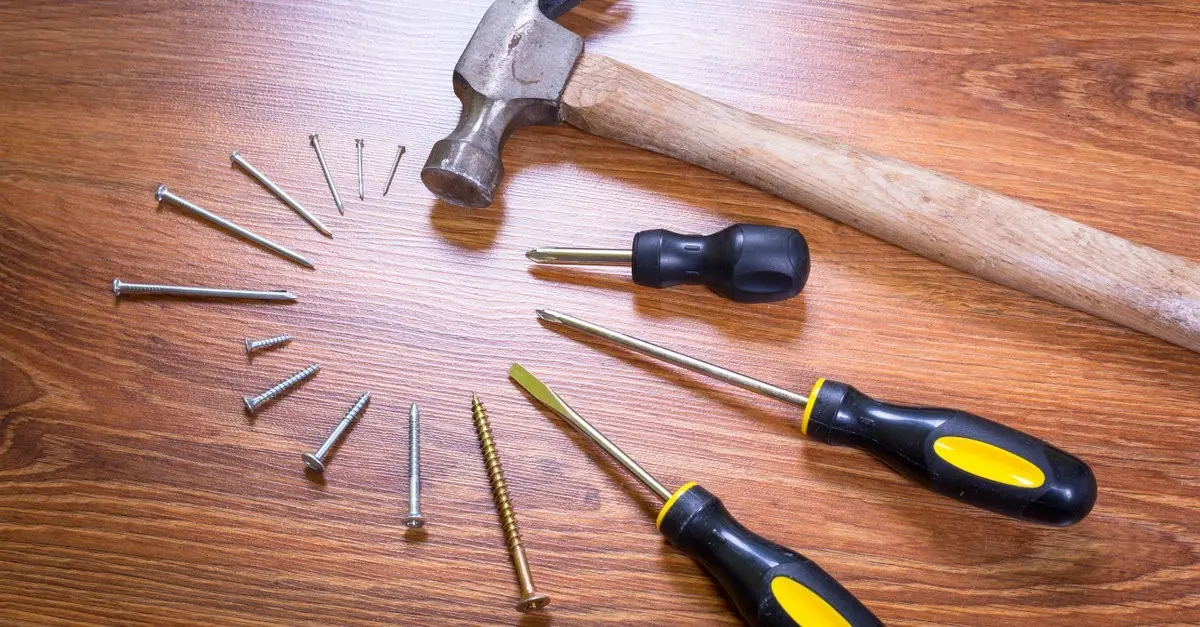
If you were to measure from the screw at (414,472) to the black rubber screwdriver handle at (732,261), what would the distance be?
38cm

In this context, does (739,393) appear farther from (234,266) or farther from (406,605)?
(234,266)

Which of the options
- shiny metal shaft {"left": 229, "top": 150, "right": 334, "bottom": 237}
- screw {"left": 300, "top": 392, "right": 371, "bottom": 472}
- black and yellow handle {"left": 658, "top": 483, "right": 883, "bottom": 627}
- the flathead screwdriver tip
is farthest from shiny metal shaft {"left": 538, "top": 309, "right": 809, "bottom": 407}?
shiny metal shaft {"left": 229, "top": 150, "right": 334, "bottom": 237}

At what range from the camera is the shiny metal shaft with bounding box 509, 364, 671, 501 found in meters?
1.23

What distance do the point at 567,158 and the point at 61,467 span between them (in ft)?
2.89

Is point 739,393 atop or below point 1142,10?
below

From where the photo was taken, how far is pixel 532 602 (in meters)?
1.20

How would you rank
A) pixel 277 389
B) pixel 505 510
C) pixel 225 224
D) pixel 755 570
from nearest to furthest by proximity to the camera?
pixel 755 570 < pixel 505 510 < pixel 277 389 < pixel 225 224

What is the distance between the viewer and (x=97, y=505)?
1.30 meters

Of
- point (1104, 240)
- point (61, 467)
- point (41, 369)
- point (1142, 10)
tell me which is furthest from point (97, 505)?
point (1142, 10)

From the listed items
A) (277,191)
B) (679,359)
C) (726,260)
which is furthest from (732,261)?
(277,191)

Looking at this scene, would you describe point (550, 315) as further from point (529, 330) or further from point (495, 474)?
point (495, 474)

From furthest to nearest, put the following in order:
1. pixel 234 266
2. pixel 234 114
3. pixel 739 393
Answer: pixel 234 114, pixel 234 266, pixel 739 393

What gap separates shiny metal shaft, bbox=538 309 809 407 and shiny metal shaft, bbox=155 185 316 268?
40 centimetres

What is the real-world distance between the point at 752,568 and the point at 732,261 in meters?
0.42
